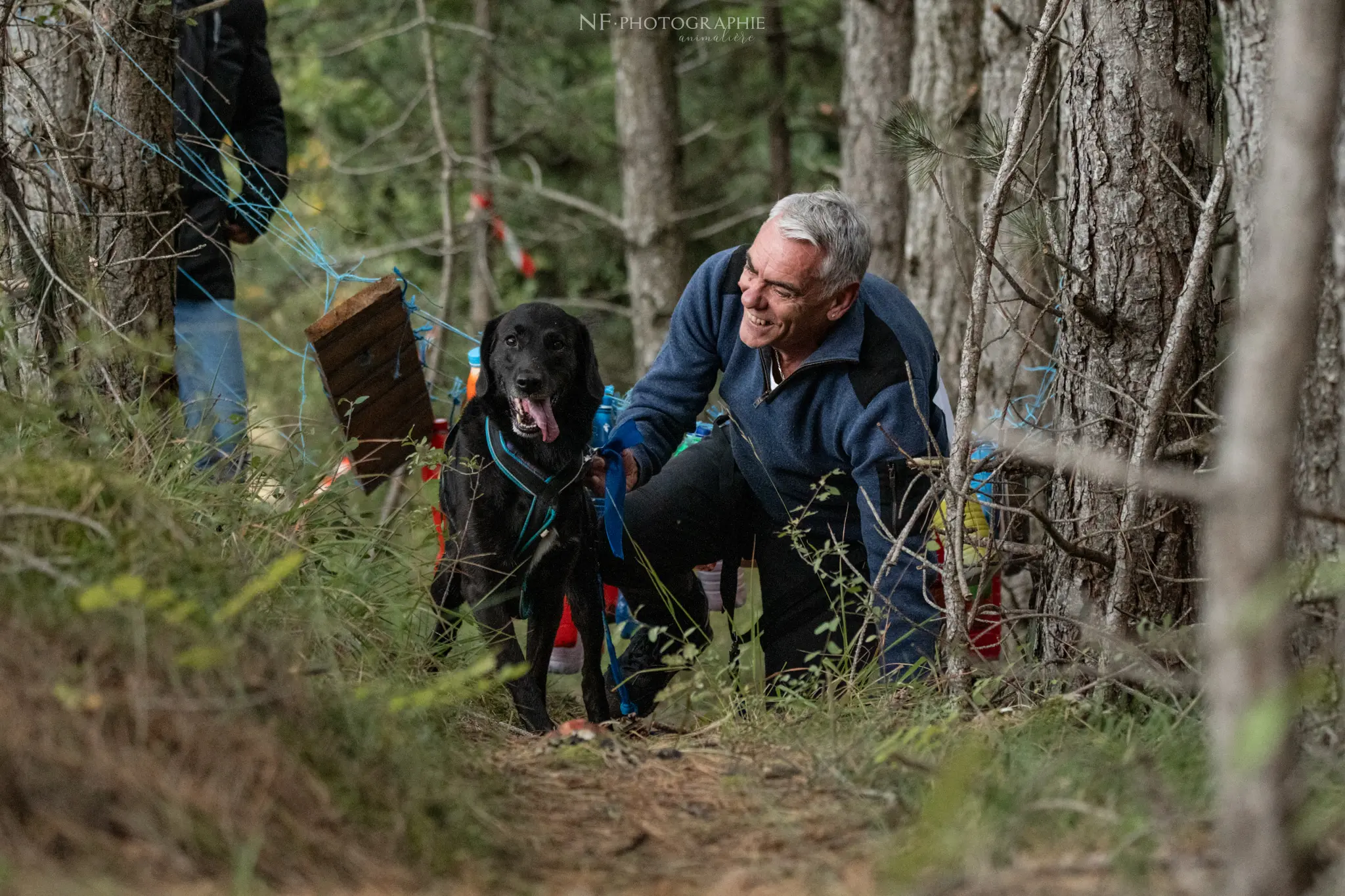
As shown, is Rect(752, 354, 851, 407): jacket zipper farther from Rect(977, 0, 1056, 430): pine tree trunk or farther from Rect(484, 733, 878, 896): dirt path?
Rect(977, 0, 1056, 430): pine tree trunk

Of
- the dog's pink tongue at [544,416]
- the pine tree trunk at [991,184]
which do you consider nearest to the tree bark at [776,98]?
the pine tree trunk at [991,184]

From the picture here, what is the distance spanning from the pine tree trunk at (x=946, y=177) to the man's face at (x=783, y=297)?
308 cm

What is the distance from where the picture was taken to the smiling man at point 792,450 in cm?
402

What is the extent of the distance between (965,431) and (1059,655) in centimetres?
79

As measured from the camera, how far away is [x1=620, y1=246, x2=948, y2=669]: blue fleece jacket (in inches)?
158

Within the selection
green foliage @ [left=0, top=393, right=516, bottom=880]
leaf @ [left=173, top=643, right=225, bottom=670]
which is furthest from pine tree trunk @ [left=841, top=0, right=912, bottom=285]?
leaf @ [left=173, top=643, right=225, bottom=670]

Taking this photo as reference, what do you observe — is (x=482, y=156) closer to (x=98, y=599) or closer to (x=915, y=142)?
(x=915, y=142)

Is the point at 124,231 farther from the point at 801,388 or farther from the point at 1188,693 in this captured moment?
the point at 1188,693

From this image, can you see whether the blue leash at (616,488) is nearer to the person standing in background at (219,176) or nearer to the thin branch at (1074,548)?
the person standing in background at (219,176)

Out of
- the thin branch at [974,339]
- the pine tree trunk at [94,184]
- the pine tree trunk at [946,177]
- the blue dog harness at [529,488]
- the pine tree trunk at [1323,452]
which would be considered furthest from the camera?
the pine tree trunk at [946,177]

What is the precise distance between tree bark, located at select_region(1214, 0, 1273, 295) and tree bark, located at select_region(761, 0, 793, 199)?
314 inches

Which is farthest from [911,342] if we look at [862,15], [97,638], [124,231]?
[862,15]

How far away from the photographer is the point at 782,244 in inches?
159

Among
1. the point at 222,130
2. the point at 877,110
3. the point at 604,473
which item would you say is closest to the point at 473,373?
the point at 604,473
